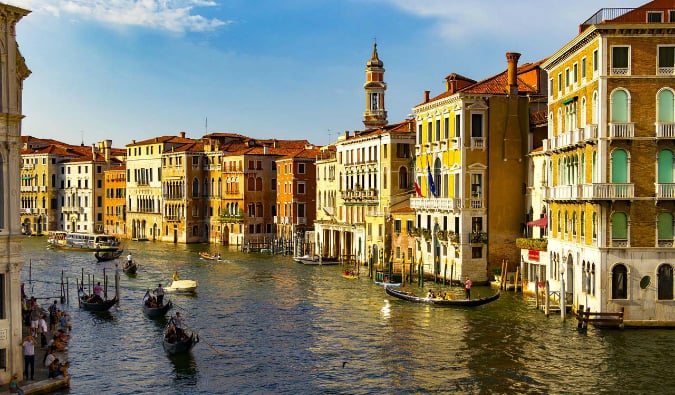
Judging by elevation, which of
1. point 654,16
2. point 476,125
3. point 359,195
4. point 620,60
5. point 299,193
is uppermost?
point 654,16

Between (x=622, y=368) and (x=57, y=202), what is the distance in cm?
7255

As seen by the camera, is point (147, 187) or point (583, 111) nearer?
point (583, 111)

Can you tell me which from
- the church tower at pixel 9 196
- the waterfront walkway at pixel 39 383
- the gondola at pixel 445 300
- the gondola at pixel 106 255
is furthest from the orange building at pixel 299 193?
the church tower at pixel 9 196

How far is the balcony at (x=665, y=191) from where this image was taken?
24.2m

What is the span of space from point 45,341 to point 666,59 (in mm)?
18278

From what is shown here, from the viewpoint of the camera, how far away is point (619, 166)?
24500 mm

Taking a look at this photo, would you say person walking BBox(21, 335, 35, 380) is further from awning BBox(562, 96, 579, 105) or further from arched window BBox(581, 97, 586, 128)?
awning BBox(562, 96, 579, 105)

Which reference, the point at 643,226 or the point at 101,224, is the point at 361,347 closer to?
the point at 643,226

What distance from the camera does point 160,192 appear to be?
74.7 meters

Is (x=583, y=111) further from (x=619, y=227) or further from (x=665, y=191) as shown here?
(x=619, y=227)

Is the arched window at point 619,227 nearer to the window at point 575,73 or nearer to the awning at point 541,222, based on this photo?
the window at point 575,73

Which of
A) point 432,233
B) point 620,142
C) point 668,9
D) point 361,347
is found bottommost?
point 361,347

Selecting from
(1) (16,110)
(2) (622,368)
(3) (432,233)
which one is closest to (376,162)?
(3) (432,233)

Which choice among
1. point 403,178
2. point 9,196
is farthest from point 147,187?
point 9,196
